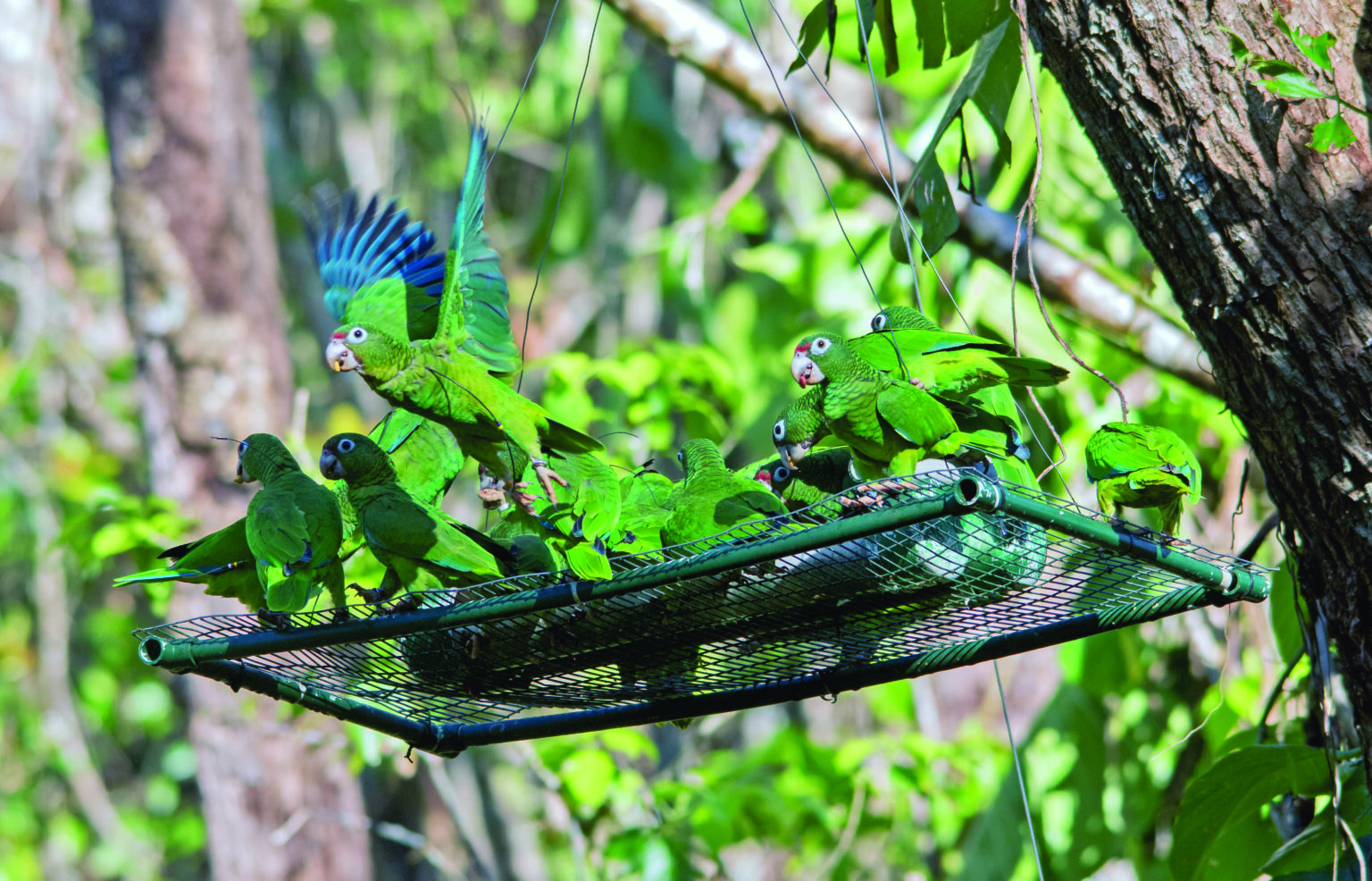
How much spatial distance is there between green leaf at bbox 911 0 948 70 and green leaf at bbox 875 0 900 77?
5 cm

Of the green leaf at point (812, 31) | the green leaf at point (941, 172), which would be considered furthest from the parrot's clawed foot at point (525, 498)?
the green leaf at point (812, 31)

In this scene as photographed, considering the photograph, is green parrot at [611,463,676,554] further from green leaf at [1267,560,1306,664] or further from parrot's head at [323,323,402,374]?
green leaf at [1267,560,1306,664]

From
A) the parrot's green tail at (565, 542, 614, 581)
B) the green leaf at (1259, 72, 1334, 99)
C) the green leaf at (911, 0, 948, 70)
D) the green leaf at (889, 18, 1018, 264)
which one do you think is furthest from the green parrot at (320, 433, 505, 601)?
the green leaf at (911, 0, 948, 70)

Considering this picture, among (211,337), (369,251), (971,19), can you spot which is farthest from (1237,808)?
A: (211,337)

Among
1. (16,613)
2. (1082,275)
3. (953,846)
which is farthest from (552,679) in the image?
(16,613)

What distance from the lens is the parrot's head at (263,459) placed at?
5.95ft

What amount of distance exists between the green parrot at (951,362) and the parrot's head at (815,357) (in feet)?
0.17

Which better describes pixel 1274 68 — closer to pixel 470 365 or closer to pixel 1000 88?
A: pixel 1000 88

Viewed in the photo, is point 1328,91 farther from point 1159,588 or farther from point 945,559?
point 945,559

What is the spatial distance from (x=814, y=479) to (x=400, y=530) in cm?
63

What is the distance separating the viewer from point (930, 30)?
2.36 m

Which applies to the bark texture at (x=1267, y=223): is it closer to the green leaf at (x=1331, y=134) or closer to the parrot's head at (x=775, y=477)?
the green leaf at (x=1331, y=134)

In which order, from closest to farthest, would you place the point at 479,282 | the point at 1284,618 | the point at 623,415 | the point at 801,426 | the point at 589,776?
the point at 801,426, the point at 479,282, the point at 1284,618, the point at 589,776, the point at 623,415

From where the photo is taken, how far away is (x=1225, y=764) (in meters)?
2.17
